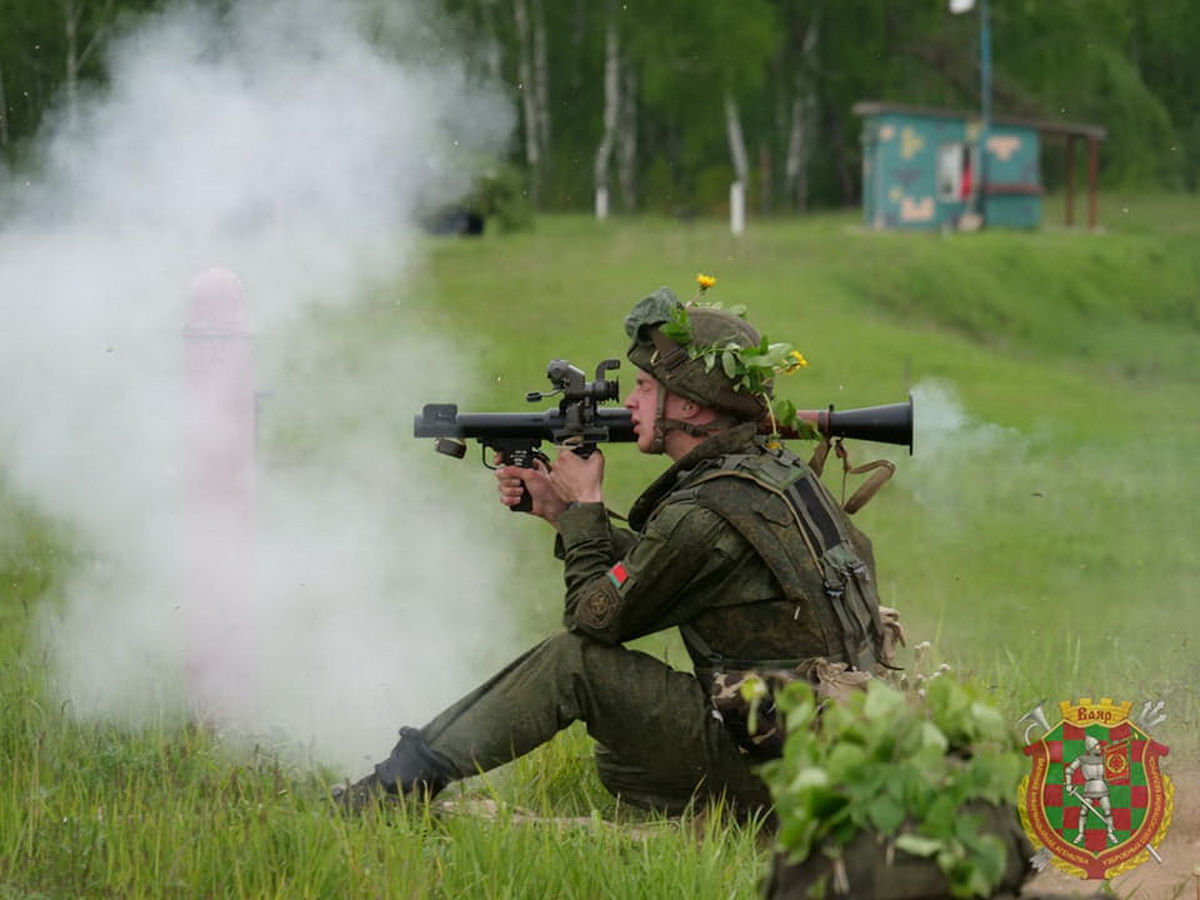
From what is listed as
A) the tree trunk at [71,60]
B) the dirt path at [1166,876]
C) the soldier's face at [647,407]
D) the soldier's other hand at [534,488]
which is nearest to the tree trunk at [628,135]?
the tree trunk at [71,60]

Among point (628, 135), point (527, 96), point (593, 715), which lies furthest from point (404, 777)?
point (628, 135)

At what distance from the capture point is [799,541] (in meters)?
5.26

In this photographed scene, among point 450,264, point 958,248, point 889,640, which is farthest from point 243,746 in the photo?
point 958,248

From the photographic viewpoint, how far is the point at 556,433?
18.8 feet

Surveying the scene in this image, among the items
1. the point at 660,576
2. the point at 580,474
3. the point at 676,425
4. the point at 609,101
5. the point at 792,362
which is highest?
the point at 609,101

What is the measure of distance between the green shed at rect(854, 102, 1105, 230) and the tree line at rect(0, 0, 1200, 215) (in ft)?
13.5

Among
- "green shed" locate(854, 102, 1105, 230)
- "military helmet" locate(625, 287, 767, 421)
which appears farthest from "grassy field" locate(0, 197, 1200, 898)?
"green shed" locate(854, 102, 1105, 230)

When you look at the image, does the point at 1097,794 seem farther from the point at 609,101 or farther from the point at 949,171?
the point at 609,101

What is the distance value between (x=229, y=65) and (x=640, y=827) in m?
4.44

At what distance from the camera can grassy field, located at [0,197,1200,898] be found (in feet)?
15.9

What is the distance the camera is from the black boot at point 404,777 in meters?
5.31

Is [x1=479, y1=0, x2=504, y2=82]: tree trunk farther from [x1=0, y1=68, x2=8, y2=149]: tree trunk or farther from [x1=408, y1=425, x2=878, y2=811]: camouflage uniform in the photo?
[x1=408, y1=425, x2=878, y2=811]: camouflage uniform

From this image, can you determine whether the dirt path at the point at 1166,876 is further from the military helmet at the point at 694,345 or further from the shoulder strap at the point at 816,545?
the military helmet at the point at 694,345

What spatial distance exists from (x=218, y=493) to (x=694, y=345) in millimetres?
1614
